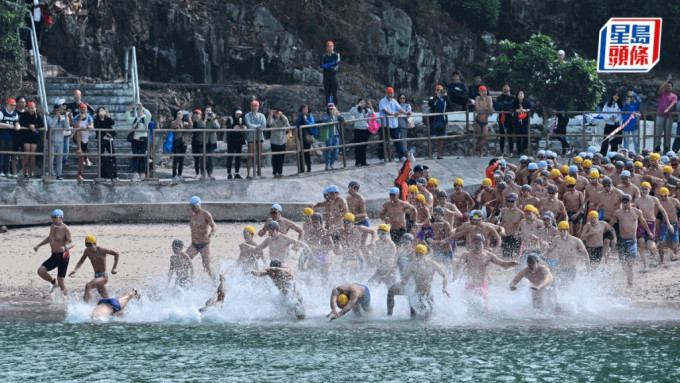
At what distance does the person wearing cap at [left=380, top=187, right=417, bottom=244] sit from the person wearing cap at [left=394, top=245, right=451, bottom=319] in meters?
2.58

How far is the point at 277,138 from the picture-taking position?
3061 centimetres

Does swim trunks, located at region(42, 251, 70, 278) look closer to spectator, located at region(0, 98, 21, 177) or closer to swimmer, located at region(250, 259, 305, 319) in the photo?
swimmer, located at region(250, 259, 305, 319)

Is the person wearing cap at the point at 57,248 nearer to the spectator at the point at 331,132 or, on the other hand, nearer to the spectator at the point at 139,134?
the spectator at the point at 139,134

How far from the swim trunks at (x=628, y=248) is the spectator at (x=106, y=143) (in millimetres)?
10883

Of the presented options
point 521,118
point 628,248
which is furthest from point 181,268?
point 521,118

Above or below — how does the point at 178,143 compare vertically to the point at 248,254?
above

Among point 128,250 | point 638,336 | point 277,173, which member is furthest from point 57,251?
point 638,336

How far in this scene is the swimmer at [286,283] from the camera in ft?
76.7

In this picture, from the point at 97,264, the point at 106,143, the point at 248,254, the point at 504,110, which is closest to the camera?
the point at 97,264

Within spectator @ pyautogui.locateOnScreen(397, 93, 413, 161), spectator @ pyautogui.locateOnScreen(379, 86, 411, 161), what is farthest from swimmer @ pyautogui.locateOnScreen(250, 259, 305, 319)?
spectator @ pyautogui.locateOnScreen(397, 93, 413, 161)

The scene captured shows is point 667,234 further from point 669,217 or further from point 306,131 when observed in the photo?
point 306,131

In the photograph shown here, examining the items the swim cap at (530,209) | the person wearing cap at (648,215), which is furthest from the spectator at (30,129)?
the person wearing cap at (648,215)

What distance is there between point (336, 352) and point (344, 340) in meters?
0.61

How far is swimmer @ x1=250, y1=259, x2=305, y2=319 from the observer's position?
2338cm
